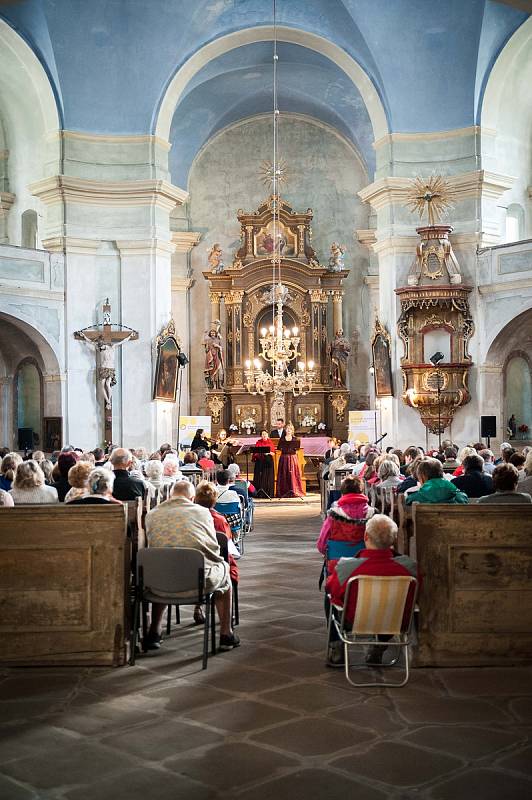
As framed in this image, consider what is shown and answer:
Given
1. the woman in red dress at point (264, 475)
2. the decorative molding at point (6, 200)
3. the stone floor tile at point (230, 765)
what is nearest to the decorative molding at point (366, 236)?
the woman in red dress at point (264, 475)

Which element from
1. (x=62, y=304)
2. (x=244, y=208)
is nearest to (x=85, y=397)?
(x=62, y=304)

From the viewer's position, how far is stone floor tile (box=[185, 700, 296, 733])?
4.97 m

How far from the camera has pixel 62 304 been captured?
19.3 m

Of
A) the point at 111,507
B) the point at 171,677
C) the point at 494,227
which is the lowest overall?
the point at 171,677

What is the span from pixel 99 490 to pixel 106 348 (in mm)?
12744

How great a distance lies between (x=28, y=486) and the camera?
7707 mm

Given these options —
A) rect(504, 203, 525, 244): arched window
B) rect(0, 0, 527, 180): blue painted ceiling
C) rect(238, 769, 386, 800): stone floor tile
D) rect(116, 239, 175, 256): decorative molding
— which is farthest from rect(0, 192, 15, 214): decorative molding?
rect(238, 769, 386, 800): stone floor tile

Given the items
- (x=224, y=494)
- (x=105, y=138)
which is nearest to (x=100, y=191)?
(x=105, y=138)

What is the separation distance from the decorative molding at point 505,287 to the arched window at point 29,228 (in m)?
10.2

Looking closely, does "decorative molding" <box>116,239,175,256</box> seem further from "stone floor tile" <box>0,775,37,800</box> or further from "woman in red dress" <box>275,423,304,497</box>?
"stone floor tile" <box>0,775,37,800</box>

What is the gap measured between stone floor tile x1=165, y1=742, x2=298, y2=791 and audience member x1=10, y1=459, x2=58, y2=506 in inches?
143

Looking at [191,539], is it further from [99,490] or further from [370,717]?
[370,717]

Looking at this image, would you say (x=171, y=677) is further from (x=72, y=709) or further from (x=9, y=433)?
(x=9, y=433)

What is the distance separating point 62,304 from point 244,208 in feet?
28.3
